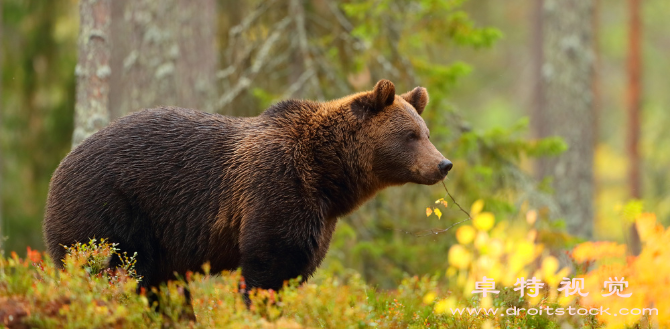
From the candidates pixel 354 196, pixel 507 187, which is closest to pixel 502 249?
pixel 354 196

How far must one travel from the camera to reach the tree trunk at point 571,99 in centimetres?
1445

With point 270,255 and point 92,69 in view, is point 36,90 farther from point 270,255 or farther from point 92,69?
point 270,255

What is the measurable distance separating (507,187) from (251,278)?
20.7 ft

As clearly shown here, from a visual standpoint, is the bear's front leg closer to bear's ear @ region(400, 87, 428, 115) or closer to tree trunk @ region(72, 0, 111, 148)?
bear's ear @ region(400, 87, 428, 115)

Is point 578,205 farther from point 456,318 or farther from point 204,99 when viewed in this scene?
point 456,318

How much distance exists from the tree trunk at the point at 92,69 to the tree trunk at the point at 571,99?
406 inches

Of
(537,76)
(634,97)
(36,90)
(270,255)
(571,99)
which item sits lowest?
(270,255)

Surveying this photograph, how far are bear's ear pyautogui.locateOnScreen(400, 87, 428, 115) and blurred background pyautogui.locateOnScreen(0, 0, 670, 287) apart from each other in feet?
3.87

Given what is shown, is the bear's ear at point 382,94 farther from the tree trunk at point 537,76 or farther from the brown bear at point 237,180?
the tree trunk at point 537,76

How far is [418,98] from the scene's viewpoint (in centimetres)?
633

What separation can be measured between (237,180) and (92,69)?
2.80 metres

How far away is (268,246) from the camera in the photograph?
5129mm

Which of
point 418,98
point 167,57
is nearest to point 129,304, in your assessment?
point 418,98

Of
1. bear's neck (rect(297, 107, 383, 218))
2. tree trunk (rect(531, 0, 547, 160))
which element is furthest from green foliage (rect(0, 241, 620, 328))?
tree trunk (rect(531, 0, 547, 160))
